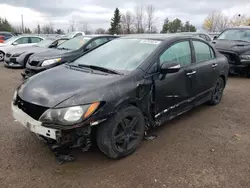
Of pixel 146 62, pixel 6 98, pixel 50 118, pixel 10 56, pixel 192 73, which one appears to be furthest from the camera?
pixel 10 56

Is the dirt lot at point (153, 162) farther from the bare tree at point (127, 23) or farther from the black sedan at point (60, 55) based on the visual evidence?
the bare tree at point (127, 23)

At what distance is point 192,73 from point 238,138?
4.19 feet

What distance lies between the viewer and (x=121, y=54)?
378 cm

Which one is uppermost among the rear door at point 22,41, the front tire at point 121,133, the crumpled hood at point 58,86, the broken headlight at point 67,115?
the rear door at point 22,41

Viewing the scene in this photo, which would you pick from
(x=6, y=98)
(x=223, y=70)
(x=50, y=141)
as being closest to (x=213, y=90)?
(x=223, y=70)

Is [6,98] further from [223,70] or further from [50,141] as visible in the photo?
[223,70]

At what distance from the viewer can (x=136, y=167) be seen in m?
2.97

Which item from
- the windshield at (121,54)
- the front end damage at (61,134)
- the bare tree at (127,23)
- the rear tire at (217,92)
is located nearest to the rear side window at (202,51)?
the rear tire at (217,92)

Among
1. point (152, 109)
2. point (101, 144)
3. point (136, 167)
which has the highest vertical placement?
point (152, 109)

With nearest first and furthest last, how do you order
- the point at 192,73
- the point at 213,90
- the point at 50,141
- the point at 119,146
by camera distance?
the point at 50,141 < the point at 119,146 < the point at 192,73 < the point at 213,90

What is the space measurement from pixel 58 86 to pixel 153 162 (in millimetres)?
1540

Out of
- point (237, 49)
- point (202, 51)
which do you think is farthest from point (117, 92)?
point (237, 49)

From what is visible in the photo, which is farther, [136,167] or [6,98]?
[6,98]

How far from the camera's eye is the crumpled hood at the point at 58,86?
275 centimetres
